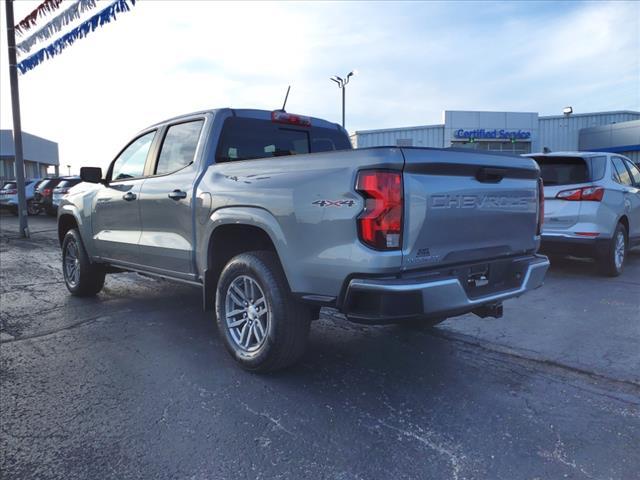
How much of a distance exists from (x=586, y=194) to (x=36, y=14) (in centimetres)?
1248

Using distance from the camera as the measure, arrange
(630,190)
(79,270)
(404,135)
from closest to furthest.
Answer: (79,270) < (630,190) < (404,135)

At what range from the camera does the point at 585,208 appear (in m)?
6.59

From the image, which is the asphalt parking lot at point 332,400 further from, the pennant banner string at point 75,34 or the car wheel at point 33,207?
the car wheel at point 33,207

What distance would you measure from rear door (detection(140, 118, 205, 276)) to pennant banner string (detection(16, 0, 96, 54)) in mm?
7011

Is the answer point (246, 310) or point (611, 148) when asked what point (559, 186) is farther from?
point (611, 148)

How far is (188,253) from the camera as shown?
165 inches

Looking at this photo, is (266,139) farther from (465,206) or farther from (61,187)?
(61,187)

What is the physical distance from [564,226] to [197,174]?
498cm

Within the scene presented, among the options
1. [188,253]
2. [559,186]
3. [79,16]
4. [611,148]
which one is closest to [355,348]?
[188,253]

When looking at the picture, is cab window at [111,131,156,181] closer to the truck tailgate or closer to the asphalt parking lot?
the asphalt parking lot

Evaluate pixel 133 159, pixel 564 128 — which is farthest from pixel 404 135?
pixel 133 159

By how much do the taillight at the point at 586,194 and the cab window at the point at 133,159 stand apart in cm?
524

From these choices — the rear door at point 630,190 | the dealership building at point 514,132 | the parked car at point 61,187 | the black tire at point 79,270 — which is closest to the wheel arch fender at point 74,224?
the black tire at point 79,270

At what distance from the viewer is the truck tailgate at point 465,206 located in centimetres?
285
